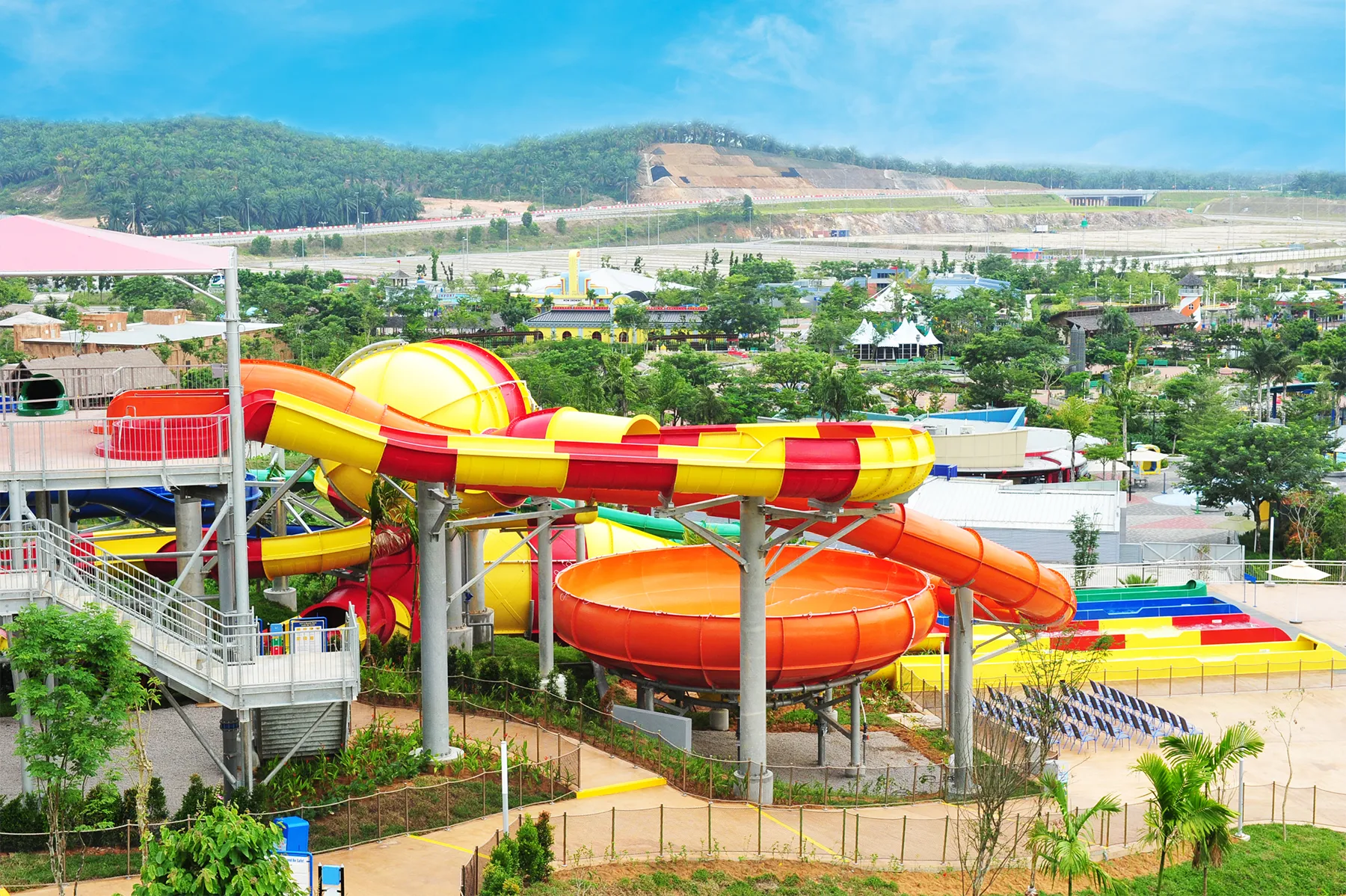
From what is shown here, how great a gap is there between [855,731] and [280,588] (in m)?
17.0

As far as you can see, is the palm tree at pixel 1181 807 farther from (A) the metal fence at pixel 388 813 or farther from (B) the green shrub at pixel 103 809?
(B) the green shrub at pixel 103 809

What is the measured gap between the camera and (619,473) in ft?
88.3

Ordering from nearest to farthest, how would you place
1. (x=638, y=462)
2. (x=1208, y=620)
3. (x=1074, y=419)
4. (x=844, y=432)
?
(x=638, y=462) < (x=844, y=432) < (x=1208, y=620) < (x=1074, y=419)

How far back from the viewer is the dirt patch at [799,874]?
74.3 feet

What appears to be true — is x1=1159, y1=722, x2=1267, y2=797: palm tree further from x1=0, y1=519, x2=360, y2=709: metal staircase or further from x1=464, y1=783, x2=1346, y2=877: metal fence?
x1=0, y1=519, x2=360, y2=709: metal staircase

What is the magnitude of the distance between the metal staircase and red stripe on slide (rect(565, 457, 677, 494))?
4991 mm

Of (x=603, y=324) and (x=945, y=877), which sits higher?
(x=603, y=324)

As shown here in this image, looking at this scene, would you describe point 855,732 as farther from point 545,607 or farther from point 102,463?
point 102,463

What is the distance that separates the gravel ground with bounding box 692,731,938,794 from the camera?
3078 cm

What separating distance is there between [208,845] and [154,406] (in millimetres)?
9528

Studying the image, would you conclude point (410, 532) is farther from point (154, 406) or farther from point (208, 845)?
point (208, 845)

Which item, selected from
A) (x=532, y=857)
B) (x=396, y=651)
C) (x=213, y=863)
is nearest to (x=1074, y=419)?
(x=396, y=651)

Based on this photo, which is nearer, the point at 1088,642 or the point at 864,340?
the point at 1088,642

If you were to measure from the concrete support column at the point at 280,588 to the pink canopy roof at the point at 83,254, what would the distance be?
1587 centimetres
